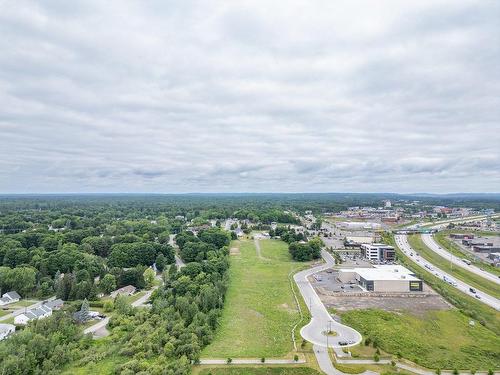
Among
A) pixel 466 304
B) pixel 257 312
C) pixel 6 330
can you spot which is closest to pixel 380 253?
pixel 466 304

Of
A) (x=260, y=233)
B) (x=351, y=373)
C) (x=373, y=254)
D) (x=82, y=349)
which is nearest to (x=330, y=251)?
(x=373, y=254)

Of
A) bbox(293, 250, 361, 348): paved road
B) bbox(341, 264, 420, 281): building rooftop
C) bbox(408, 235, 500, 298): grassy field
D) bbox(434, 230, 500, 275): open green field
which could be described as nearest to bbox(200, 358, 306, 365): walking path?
bbox(293, 250, 361, 348): paved road

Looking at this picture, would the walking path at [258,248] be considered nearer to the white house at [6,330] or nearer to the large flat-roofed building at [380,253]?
the large flat-roofed building at [380,253]

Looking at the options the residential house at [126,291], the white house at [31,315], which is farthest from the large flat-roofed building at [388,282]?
the white house at [31,315]

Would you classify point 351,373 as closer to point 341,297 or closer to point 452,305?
point 341,297

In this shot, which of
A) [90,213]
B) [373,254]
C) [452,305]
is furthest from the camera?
[90,213]

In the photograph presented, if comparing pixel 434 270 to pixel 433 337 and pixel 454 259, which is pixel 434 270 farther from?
pixel 433 337
